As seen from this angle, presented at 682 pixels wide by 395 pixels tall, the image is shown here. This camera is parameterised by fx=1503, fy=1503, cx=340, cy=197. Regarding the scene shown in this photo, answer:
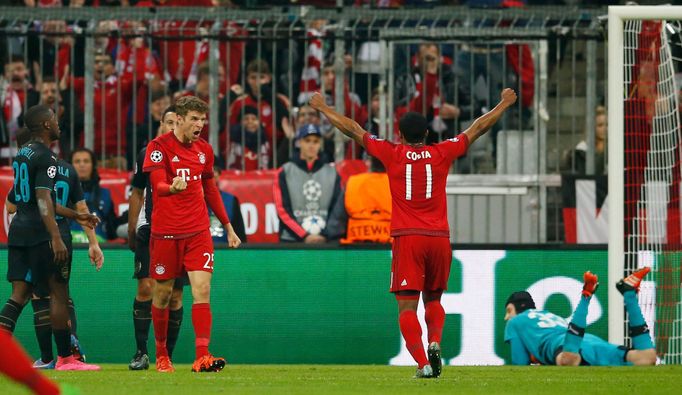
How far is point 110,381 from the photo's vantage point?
34.3 ft

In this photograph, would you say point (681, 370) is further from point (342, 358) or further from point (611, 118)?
point (342, 358)

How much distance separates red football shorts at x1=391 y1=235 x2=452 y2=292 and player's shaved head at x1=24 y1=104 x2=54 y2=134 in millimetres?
3014

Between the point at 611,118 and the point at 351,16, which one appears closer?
the point at 611,118

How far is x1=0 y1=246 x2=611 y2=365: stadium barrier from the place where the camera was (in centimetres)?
1462

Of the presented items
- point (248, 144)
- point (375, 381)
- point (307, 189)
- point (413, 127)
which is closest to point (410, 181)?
point (413, 127)

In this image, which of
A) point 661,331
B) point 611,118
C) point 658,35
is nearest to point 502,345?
point 661,331

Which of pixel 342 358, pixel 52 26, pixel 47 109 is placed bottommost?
pixel 342 358

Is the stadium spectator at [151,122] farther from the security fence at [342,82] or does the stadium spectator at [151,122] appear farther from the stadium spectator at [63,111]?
the stadium spectator at [63,111]

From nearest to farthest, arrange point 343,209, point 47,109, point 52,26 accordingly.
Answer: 1. point 47,109
2. point 343,209
3. point 52,26

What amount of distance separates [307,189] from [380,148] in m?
4.65

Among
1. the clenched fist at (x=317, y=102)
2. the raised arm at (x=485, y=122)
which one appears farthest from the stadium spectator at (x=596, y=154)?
the clenched fist at (x=317, y=102)

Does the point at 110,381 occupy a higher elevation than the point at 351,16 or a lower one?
lower

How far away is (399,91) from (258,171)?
66.6 inches

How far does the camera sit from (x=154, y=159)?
11.0m
